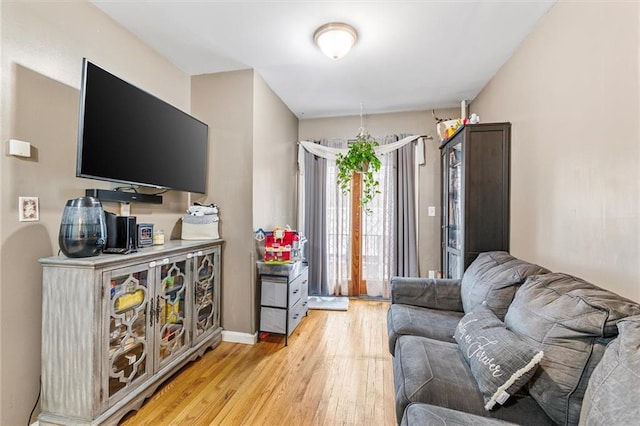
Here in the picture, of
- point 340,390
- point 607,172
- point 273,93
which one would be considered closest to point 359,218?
point 273,93

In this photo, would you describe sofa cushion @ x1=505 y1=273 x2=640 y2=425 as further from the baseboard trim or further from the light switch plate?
the light switch plate

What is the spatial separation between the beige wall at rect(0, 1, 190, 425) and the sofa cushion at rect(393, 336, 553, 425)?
1771 mm

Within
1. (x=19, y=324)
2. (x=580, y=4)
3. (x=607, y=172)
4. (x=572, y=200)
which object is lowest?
(x=19, y=324)

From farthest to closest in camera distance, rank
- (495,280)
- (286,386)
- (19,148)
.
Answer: (286,386), (495,280), (19,148)

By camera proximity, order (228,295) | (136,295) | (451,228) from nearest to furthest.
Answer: (136,295), (228,295), (451,228)

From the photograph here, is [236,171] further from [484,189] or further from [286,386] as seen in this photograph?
[484,189]

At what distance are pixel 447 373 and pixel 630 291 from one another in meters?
0.90

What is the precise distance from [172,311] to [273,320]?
938 mm

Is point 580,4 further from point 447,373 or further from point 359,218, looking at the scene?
point 359,218

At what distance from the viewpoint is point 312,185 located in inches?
161

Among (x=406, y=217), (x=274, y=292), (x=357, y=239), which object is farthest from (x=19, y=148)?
(x=406, y=217)

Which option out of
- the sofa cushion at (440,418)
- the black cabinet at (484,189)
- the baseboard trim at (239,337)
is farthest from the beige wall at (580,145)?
the baseboard trim at (239,337)

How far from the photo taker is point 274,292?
2748mm

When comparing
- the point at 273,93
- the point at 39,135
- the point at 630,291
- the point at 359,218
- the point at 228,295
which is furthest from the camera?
the point at 359,218
